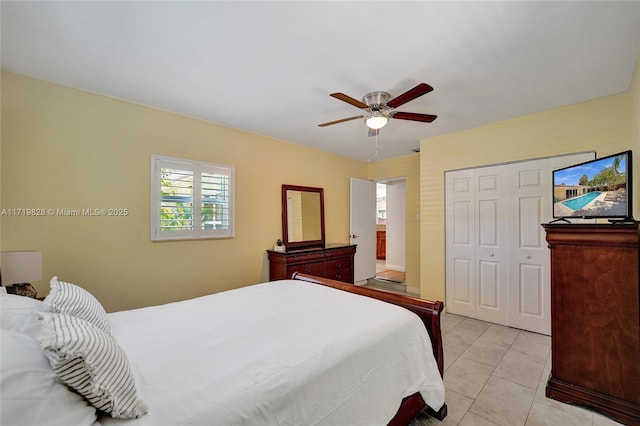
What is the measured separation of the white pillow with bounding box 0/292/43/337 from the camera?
98 centimetres

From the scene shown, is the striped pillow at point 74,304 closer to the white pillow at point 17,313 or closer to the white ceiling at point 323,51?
the white pillow at point 17,313

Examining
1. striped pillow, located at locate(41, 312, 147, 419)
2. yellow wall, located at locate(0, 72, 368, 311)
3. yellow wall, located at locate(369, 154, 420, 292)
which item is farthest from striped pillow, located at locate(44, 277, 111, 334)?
yellow wall, located at locate(369, 154, 420, 292)

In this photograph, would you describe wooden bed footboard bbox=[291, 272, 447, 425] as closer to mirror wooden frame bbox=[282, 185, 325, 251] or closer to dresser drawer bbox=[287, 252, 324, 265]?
dresser drawer bbox=[287, 252, 324, 265]

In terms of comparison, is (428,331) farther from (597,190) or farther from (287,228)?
(287,228)

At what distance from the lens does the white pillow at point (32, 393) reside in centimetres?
67

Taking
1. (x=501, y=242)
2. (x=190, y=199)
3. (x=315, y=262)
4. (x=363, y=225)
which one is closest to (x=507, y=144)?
(x=501, y=242)

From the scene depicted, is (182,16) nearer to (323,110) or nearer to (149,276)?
(323,110)

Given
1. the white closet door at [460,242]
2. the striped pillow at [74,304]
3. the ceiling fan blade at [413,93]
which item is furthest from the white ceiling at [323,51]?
the striped pillow at [74,304]

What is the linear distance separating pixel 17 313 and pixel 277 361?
3.44 feet

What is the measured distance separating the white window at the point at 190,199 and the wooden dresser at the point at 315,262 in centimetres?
76

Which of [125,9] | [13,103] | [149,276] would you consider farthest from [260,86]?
[149,276]

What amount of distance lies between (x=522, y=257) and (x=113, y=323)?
158 inches

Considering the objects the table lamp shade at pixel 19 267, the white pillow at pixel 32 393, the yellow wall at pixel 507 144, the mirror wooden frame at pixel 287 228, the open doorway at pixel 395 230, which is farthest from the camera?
the open doorway at pixel 395 230

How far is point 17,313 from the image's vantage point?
1.05m
